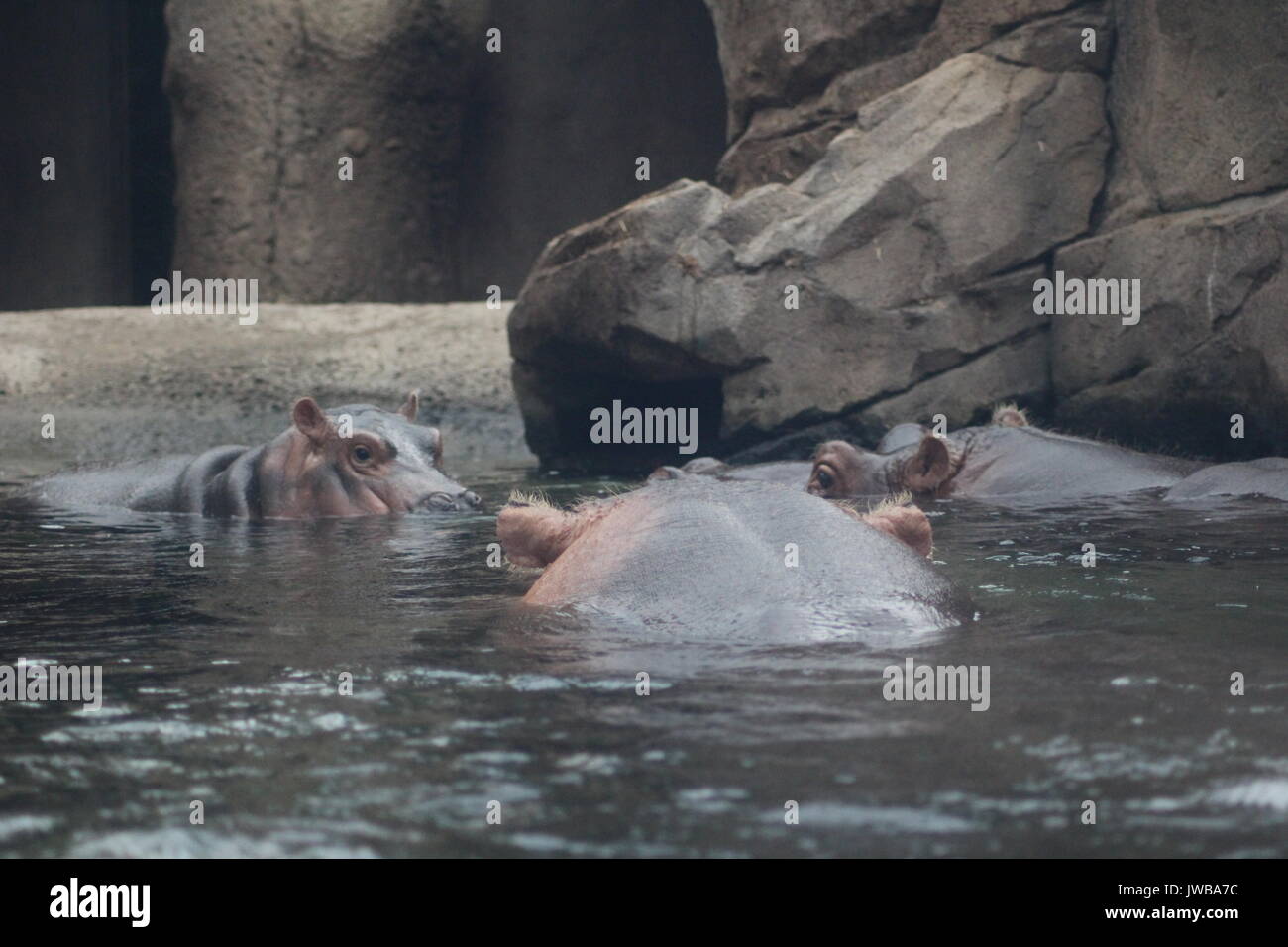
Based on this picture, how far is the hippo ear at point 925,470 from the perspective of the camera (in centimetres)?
820

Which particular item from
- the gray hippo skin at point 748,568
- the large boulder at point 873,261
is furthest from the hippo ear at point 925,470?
the gray hippo skin at point 748,568

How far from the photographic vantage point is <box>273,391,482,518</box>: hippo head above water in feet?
25.1

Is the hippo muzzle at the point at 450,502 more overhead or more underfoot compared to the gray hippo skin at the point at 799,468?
more underfoot

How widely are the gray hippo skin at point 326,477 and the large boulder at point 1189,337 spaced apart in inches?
144

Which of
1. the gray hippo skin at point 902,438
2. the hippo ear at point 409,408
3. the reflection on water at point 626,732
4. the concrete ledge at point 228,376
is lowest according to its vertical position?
the reflection on water at point 626,732

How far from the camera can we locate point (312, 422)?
7715 millimetres

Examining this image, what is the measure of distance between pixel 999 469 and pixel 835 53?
11.3 feet

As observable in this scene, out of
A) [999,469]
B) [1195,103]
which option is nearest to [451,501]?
[999,469]

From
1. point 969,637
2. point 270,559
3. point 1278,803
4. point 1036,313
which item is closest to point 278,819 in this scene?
point 1278,803

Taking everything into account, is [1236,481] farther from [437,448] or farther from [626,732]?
[626,732]

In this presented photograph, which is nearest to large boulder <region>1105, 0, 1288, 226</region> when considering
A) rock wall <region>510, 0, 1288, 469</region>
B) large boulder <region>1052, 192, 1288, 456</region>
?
rock wall <region>510, 0, 1288, 469</region>

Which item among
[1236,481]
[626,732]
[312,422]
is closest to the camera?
[626,732]

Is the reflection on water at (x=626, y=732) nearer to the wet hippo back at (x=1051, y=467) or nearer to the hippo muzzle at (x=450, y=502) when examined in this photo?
the hippo muzzle at (x=450, y=502)
